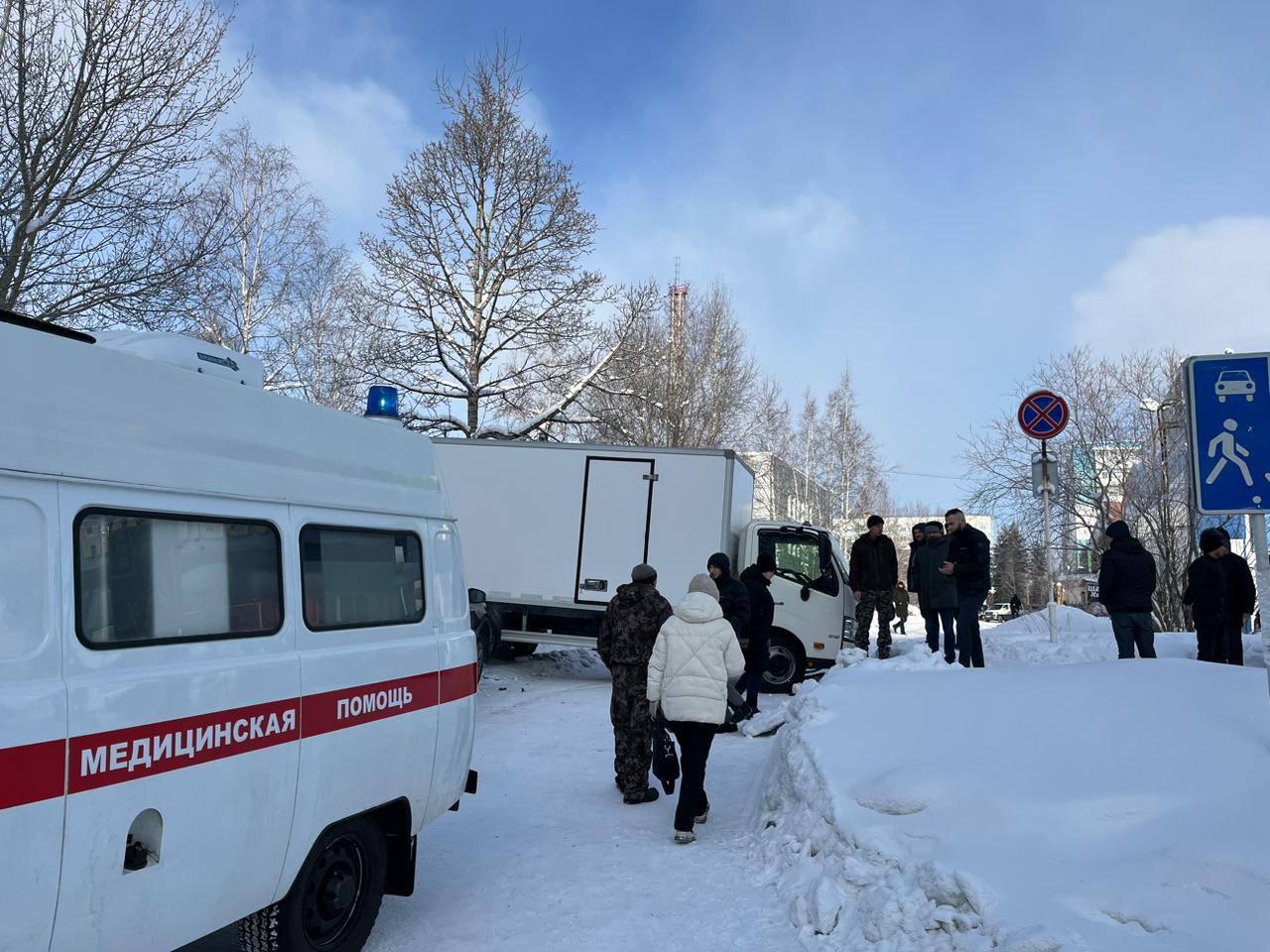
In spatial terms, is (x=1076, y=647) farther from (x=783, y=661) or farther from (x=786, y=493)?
(x=786, y=493)

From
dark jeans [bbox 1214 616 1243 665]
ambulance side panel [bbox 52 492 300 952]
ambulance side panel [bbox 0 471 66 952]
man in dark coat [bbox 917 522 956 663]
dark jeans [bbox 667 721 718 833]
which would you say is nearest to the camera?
ambulance side panel [bbox 0 471 66 952]

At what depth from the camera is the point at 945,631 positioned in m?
11.9

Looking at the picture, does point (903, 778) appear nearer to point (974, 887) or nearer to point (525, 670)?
point (974, 887)

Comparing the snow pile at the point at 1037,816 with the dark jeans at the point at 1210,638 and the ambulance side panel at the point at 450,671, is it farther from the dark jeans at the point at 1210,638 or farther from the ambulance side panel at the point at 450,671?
the dark jeans at the point at 1210,638

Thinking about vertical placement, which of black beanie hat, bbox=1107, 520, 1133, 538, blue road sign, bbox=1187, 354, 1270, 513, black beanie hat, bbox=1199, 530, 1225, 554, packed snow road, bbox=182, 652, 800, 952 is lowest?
packed snow road, bbox=182, 652, 800, 952

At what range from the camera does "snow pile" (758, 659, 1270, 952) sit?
381 cm

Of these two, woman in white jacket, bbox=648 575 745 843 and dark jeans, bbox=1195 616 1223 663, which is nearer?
woman in white jacket, bbox=648 575 745 843

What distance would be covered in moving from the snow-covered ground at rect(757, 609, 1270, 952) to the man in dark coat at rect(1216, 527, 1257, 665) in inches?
151

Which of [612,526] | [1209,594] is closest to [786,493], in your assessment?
[612,526]

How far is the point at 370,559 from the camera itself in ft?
15.4

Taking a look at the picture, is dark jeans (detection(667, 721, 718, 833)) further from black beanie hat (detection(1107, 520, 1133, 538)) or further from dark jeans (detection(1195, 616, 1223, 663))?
dark jeans (detection(1195, 616, 1223, 663))

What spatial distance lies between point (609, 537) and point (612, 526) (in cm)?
17

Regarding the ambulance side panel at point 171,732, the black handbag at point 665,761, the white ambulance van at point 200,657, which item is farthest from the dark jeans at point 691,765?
the ambulance side panel at point 171,732

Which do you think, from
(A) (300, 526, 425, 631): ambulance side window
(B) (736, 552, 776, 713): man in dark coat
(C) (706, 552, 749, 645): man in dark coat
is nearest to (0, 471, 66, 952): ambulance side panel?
(A) (300, 526, 425, 631): ambulance side window
